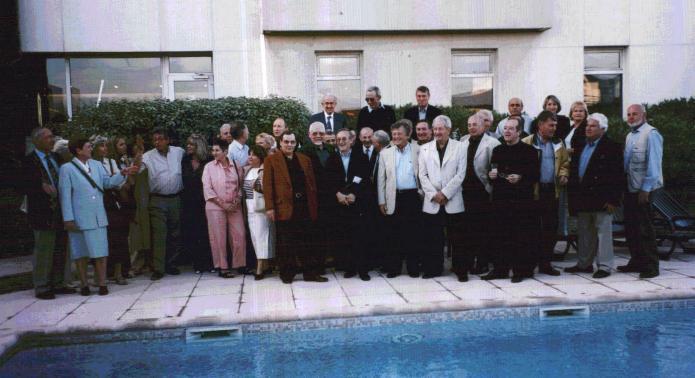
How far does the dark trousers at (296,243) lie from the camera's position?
756 centimetres

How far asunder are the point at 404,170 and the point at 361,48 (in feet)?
19.6

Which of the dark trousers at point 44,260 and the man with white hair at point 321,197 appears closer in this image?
the dark trousers at point 44,260

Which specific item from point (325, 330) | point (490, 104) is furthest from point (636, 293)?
point (490, 104)

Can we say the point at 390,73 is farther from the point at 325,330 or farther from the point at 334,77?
the point at 325,330

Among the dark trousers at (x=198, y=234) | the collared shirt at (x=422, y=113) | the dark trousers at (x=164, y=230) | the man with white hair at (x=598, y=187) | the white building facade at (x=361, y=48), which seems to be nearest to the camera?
the man with white hair at (x=598, y=187)

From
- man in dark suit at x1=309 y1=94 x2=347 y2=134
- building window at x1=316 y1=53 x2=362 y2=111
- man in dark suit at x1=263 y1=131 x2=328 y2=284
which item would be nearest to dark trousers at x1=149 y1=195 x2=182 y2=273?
man in dark suit at x1=263 y1=131 x2=328 y2=284

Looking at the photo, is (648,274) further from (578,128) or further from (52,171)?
(52,171)

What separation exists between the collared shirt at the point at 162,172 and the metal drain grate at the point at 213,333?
293cm

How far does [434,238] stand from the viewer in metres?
7.53

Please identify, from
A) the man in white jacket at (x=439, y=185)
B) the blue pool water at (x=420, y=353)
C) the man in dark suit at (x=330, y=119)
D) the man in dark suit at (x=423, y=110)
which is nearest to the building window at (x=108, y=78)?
the man in dark suit at (x=330, y=119)

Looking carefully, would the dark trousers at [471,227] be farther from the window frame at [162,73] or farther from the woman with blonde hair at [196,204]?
the window frame at [162,73]

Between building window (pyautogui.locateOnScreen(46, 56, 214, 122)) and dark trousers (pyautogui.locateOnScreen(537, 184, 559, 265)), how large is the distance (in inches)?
315

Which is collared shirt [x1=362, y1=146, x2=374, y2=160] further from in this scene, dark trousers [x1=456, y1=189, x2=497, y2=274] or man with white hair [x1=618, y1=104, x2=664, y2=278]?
man with white hair [x1=618, y1=104, x2=664, y2=278]

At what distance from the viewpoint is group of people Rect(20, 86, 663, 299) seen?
7094mm
